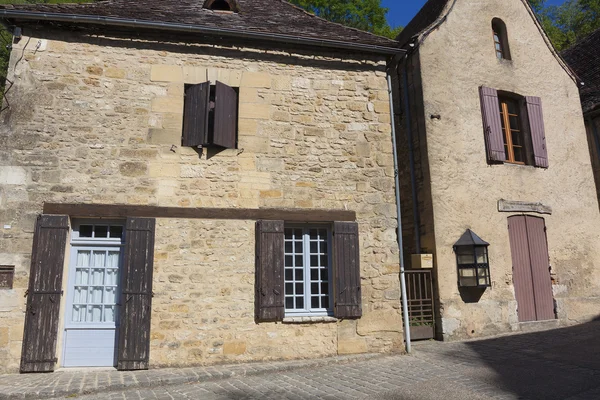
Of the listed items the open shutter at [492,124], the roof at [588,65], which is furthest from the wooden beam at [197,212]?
the roof at [588,65]

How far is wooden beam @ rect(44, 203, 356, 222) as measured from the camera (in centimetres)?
578

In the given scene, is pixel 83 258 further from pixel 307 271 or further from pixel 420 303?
pixel 420 303

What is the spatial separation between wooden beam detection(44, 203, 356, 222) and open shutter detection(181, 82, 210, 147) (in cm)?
103

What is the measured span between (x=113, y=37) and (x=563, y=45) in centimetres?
1695

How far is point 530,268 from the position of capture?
8305 millimetres

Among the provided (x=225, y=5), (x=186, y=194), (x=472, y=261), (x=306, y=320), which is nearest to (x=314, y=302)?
(x=306, y=320)

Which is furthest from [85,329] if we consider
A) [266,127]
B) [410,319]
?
[410,319]

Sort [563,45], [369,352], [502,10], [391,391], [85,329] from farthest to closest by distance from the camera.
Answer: [563,45] → [502,10] → [369,352] → [85,329] → [391,391]

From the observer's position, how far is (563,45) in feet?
54.9

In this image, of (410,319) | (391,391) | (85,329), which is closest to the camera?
(391,391)

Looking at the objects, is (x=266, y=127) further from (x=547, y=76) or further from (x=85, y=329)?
(x=547, y=76)

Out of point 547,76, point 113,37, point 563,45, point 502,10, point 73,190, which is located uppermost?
point 563,45

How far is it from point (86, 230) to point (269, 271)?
2.60 meters

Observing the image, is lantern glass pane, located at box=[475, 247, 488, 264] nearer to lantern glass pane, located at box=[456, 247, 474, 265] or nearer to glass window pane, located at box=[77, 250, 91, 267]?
lantern glass pane, located at box=[456, 247, 474, 265]
